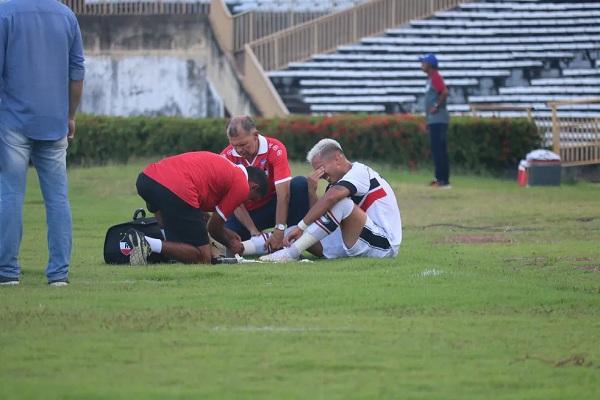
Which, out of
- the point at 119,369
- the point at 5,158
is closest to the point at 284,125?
the point at 5,158

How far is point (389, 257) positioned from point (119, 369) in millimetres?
5739

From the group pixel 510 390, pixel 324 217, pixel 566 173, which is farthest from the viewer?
pixel 566 173

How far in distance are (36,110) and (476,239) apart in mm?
6729

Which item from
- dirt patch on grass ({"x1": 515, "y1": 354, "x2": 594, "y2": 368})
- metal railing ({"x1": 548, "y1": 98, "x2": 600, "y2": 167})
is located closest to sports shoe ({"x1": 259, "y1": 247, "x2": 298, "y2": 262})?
dirt patch on grass ({"x1": 515, "y1": 354, "x2": 594, "y2": 368})

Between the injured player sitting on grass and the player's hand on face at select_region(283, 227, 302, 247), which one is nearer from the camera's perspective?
the injured player sitting on grass

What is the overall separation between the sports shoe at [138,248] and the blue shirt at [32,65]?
6.94 feet

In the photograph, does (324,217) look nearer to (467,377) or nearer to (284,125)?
(467,377)

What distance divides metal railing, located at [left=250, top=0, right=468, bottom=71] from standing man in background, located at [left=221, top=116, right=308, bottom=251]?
2063 cm

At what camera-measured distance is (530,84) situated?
3372 cm

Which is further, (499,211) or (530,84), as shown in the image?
(530,84)

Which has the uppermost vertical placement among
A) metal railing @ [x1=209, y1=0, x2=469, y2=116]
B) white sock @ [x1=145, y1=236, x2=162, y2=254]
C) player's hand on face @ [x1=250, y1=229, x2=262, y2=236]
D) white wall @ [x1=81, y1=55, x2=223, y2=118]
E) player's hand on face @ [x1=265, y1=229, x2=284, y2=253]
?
white sock @ [x1=145, y1=236, x2=162, y2=254]

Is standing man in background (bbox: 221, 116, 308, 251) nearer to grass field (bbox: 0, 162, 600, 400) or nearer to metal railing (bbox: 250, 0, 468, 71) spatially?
grass field (bbox: 0, 162, 600, 400)

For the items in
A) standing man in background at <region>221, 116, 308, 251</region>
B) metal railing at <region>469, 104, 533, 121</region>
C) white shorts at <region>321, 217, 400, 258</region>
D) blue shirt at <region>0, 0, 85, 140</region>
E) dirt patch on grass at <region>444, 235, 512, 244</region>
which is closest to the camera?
blue shirt at <region>0, 0, 85, 140</region>

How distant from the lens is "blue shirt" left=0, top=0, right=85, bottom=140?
36.1 ft
